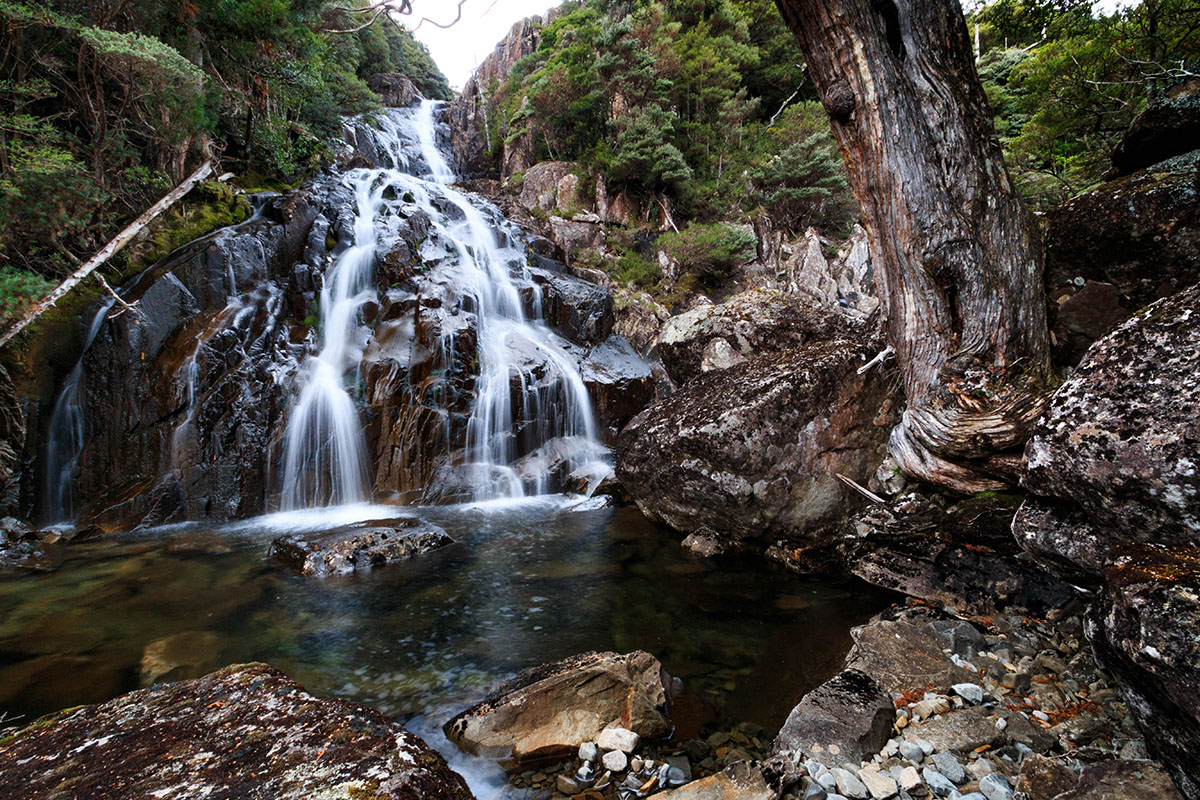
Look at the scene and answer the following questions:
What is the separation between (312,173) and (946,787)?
18.1 meters

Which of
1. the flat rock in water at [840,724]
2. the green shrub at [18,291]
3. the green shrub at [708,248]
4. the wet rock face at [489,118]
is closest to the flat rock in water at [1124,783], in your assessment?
the flat rock in water at [840,724]

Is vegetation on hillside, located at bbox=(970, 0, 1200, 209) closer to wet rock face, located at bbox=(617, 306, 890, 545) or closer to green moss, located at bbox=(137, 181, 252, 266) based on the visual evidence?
wet rock face, located at bbox=(617, 306, 890, 545)

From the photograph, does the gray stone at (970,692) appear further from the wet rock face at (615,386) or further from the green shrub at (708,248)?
the green shrub at (708,248)

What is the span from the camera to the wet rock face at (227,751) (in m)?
1.85

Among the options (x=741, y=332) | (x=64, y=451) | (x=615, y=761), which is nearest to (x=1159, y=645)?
(x=615, y=761)

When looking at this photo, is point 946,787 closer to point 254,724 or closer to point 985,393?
point 985,393

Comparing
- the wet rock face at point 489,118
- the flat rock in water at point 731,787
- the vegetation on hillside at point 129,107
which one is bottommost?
the flat rock in water at point 731,787

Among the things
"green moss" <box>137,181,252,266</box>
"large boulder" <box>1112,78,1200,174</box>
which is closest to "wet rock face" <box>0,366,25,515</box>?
"green moss" <box>137,181,252,266</box>

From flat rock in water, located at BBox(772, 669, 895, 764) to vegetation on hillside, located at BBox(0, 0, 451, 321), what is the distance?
384 inches

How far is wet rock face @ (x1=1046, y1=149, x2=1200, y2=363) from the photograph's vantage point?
3.41 m

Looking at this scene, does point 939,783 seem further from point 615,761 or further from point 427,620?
point 427,620

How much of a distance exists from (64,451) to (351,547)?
17.7 feet

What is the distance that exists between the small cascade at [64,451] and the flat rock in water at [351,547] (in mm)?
3934

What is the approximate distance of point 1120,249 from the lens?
3.61m
